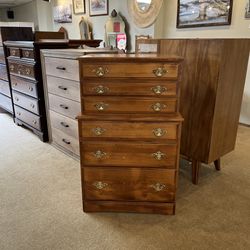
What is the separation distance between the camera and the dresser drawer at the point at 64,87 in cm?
217

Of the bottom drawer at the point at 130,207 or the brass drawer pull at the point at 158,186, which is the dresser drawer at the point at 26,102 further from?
the brass drawer pull at the point at 158,186

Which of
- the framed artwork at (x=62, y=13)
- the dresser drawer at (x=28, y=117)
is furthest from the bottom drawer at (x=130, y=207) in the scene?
the framed artwork at (x=62, y=13)

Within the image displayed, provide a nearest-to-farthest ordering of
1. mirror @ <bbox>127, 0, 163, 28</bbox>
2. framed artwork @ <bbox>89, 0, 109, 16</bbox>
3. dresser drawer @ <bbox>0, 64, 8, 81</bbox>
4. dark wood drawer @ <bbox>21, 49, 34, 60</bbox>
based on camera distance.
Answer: dark wood drawer @ <bbox>21, 49, 34, 60</bbox>
dresser drawer @ <bbox>0, 64, 8, 81</bbox>
mirror @ <bbox>127, 0, 163, 28</bbox>
framed artwork @ <bbox>89, 0, 109, 16</bbox>

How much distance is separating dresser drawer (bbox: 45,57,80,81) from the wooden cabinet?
0.73 metres

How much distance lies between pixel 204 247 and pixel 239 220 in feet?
1.21

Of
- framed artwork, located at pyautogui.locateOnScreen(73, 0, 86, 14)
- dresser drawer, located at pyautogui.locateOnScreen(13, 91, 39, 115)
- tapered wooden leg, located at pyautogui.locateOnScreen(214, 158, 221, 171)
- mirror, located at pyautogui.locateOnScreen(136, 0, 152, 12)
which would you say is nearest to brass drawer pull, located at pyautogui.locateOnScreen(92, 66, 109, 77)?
tapered wooden leg, located at pyautogui.locateOnScreen(214, 158, 221, 171)

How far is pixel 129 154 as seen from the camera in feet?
4.97

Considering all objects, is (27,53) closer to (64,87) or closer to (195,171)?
(64,87)

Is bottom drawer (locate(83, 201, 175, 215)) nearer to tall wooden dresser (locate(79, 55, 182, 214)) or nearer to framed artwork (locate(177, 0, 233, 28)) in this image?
tall wooden dresser (locate(79, 55, 182, 214))

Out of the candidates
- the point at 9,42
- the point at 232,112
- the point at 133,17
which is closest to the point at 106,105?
the point at 232,112

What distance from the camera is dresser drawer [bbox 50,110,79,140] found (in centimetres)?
233

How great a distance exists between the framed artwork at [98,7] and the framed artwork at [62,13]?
87 cm

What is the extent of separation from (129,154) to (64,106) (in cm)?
111

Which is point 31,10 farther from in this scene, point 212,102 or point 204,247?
point 204,247
